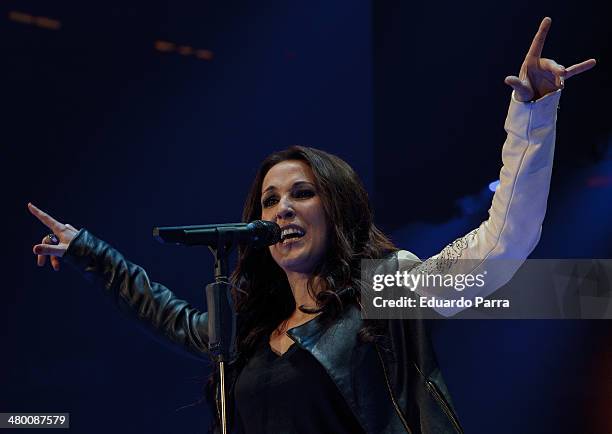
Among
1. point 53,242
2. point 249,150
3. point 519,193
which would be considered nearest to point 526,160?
point 519,193

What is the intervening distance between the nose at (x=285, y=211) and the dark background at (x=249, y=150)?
86 centimetres

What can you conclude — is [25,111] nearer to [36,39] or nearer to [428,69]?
[36,39]

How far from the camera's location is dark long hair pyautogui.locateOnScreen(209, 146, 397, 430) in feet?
6.30

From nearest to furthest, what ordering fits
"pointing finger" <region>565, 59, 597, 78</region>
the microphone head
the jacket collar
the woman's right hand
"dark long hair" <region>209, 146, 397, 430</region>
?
"pointing finger" <region>565, 59, 597, 78</region> → the microphone head → the jacket collar → "dark long hair" <region>209, 146, 397, 430</region> → the woman's right hand

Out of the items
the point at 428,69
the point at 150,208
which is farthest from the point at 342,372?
the point at 428,69

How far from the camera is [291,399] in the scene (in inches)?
69.7

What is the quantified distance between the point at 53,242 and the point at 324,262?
0.78 metres

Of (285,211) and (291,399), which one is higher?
(285,211)

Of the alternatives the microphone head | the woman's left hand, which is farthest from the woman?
the microphone head

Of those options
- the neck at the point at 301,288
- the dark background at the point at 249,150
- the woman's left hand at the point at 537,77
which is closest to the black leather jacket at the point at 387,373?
the neck at the point at 301,288

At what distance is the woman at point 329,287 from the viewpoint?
5.00 feet

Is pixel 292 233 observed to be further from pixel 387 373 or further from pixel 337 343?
pixel 387 373

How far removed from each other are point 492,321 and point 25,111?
66.0 inches

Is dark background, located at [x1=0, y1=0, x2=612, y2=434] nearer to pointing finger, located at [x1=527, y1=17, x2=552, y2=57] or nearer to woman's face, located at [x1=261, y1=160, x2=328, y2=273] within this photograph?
woman's face, located at [x1=261, y1=160, x2=328, y2=273]
